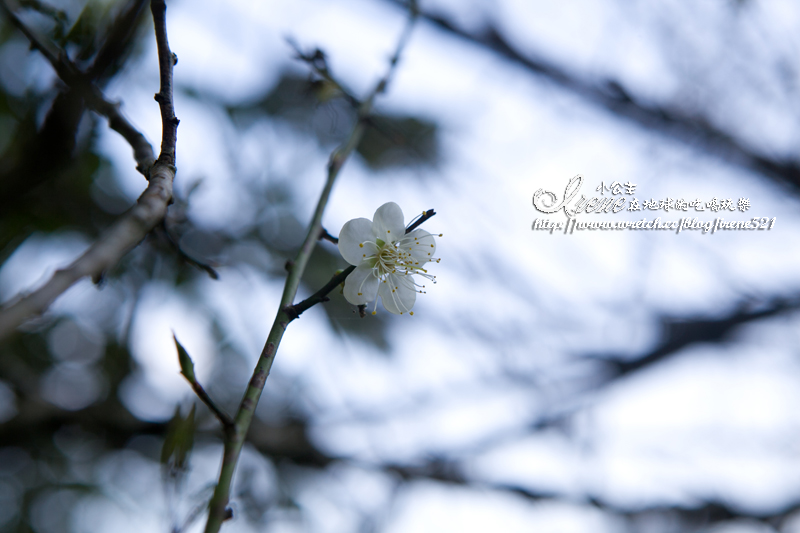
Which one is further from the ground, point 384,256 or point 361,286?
point 384,256

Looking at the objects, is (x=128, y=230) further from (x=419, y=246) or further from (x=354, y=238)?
(x=419, y=246)

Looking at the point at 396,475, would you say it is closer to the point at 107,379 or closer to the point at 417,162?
the point at 107,379

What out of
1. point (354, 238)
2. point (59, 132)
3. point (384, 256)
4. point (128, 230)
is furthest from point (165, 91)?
point (59, 132)

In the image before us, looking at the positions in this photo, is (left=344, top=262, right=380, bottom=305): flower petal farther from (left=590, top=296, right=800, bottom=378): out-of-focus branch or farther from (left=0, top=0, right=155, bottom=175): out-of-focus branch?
(left=590, top=296, right=800, bottom=378): out-of-focus branch

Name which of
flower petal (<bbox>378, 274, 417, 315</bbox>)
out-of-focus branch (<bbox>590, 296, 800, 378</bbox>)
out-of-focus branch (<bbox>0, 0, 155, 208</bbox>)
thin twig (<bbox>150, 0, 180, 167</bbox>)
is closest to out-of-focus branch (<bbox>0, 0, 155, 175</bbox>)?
out-of-focus branch (<bbox>0, 0, 155, 208</bbox>)

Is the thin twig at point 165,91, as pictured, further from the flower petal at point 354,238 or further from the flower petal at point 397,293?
the flower petal at point 397,293

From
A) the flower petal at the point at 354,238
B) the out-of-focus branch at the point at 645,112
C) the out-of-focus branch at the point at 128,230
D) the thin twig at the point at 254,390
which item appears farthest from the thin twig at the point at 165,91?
the out-of-focus branch at the point at 645,112
